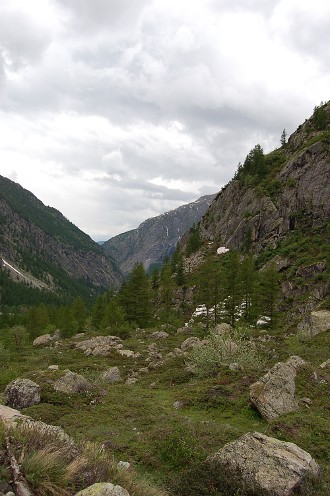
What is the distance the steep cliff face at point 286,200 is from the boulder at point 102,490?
3284 inches

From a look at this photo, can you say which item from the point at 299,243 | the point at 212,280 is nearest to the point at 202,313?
the point at 212,280

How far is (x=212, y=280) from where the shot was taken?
62.4 m

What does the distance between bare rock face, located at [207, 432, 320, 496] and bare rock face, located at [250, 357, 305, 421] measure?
5397 mm

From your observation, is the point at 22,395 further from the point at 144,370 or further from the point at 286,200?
the point at 286,200

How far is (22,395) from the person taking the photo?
17.5 m

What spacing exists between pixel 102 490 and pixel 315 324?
123 feet

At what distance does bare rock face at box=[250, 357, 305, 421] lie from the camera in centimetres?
1543

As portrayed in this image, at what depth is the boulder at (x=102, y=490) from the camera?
254 inches

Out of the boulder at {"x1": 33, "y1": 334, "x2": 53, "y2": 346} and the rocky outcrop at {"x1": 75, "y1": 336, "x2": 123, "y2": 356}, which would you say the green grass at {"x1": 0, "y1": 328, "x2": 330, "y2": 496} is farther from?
the boulder at {"x1": 33, "y1": 334, "x2": 53, "y2": 346}

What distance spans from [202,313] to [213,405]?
5304cm

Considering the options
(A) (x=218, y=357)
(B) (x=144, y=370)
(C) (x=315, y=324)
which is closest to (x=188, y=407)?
(A) (x=218, y=357)

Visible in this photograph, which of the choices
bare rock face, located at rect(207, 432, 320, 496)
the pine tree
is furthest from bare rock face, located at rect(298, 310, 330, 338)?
the pine tree

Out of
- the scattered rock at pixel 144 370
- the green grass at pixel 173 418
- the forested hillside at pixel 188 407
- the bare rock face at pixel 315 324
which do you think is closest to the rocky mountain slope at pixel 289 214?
the forested hillside at pixel 188 407

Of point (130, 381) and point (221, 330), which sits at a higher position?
point (221, 330)
